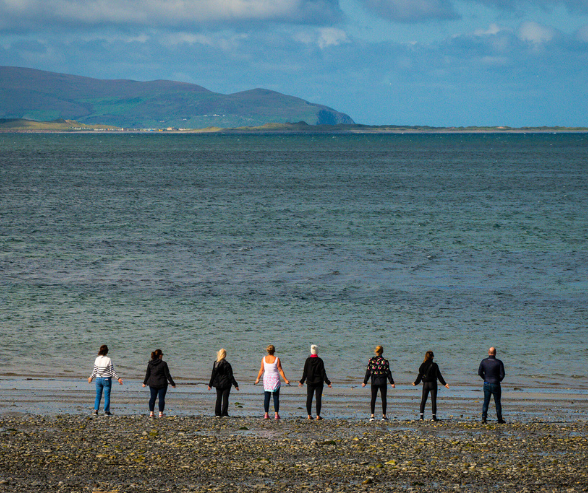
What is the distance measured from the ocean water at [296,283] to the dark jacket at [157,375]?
5988mm

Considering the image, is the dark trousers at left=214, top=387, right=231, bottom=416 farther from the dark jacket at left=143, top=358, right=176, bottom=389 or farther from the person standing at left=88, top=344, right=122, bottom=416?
the person standing at left=88, top=344, right=122, bottom=416

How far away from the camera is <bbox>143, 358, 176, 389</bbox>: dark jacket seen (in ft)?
58.8

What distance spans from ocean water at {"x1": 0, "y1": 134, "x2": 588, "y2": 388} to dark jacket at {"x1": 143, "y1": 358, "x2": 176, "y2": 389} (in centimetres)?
599

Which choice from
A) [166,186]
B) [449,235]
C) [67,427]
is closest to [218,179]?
[166,186]

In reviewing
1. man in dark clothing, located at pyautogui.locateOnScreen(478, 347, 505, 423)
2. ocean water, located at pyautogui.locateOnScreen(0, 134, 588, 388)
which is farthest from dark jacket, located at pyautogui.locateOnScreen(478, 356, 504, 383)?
ocean water, located at pyautogui.locateOnScreen(0, 134, 588, 388)

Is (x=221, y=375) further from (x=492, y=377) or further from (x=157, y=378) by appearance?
(x=492, y=377)

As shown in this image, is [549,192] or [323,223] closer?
[323,223]

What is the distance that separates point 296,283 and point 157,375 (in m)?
21.5

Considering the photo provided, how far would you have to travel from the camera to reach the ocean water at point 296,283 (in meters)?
26.8

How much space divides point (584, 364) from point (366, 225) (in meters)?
39.3

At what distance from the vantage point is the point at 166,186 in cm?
10788

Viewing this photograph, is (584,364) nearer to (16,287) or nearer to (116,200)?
(16,287)

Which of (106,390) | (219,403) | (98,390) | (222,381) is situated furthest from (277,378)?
(98,390)

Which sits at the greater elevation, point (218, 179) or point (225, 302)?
point (218, 179)
